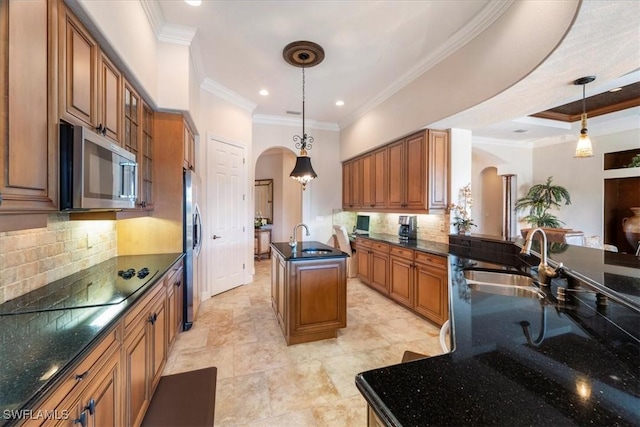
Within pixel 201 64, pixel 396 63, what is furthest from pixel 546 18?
pixel 201 64

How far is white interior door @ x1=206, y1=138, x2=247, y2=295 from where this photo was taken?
4.17m

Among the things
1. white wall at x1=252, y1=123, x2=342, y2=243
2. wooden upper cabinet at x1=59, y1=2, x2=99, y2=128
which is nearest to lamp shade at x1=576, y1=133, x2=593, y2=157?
white wall at x1=252, y1=123, x2=342, y2=243

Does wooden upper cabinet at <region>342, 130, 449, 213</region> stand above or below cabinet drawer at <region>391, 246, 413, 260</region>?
above

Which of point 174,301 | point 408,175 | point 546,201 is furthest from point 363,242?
point 546,201

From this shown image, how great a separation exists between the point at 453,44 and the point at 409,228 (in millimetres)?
2584

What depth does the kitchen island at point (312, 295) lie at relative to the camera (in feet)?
9.01

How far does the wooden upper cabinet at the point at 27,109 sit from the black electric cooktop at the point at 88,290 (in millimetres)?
494

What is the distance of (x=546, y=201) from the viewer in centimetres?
587

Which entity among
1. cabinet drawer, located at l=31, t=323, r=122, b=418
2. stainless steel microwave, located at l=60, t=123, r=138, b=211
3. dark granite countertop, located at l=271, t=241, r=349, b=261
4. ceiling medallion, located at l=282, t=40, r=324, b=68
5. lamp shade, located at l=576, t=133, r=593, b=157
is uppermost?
ceiling medallion, located at l=282, t=40, r=324, b=68

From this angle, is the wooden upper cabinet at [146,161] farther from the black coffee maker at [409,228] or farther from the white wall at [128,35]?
the black coffee maker at [409,228]

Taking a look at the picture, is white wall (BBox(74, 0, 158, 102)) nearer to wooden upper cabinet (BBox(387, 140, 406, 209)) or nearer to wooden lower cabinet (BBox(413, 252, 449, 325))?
wooden upper cabinet (BBox(387, 140, 406, 209))

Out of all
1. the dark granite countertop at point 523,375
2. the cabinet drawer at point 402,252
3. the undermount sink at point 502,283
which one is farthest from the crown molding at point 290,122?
the dark granite countertop at point 523,375

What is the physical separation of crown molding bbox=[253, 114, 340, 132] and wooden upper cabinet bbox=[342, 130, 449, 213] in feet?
3.91

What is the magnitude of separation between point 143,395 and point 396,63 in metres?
4.09
